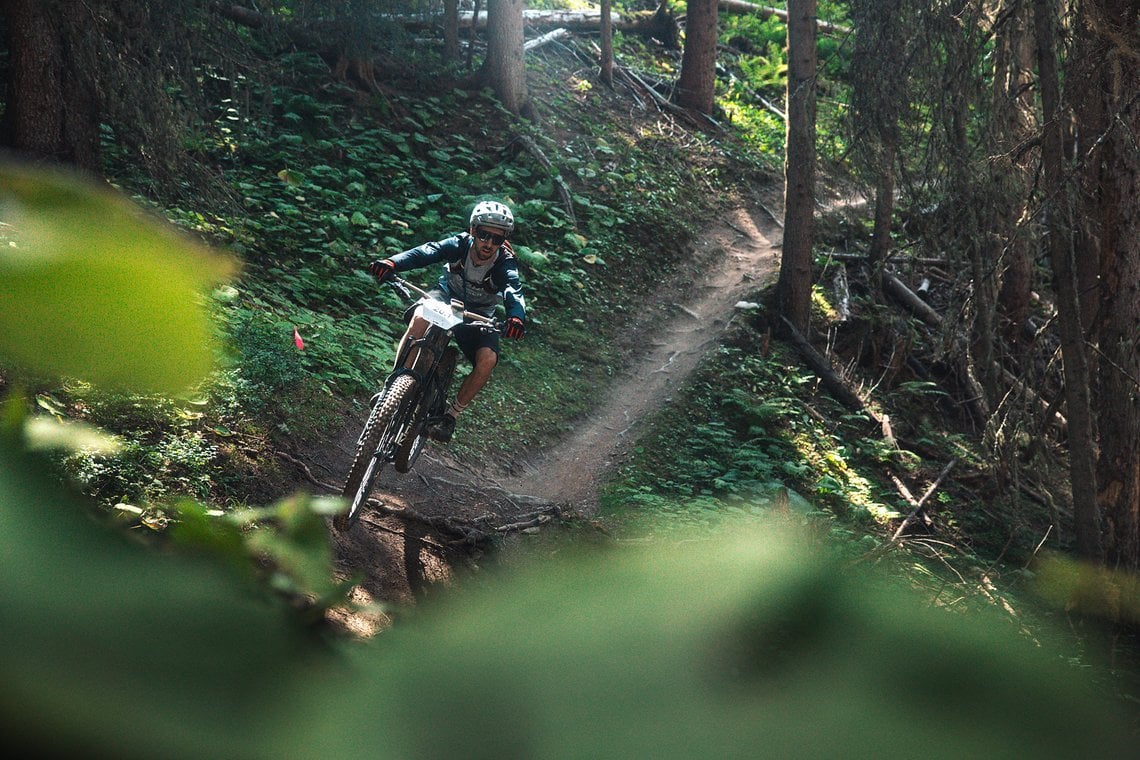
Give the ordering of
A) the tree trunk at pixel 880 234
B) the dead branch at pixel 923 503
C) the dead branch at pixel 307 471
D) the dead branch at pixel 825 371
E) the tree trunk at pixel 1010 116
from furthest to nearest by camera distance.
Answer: the dead branch at pixel 825 371, the tree trunk at pixel 880 234, the dead branch at pixel 923 503, the tree trunk at pixel 1010 116, the dead branch at pixel 307 471

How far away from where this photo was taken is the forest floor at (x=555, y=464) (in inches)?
227

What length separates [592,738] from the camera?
38cm

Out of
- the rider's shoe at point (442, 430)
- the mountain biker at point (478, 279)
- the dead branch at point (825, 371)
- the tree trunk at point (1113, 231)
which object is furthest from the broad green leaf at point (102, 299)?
the dead branch at point (825, 371)

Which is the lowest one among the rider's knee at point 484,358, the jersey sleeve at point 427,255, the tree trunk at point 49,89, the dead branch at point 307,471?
the dead branch at point 307,471

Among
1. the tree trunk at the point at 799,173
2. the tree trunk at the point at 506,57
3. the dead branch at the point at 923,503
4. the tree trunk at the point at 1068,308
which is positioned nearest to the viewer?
the tree trunk at the point at 1068,308

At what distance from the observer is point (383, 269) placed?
6191 mm

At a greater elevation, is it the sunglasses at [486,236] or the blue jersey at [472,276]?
the sunglasses at [486,236]

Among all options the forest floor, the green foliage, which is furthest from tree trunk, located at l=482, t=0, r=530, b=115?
the green foliage

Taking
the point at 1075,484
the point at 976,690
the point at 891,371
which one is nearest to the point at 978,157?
the point at 1075,484

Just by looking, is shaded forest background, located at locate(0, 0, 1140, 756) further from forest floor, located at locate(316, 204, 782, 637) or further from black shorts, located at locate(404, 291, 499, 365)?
black shorts, located at locate(404, 291, 499, 365)

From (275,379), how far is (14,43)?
3580mm

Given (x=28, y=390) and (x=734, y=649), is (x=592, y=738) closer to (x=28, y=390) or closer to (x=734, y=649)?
(x=734, y=649)

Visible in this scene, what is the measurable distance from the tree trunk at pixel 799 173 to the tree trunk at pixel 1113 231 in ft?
14.1

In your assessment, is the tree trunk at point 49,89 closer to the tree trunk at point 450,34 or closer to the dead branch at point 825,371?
the dead branch at point 825,371
